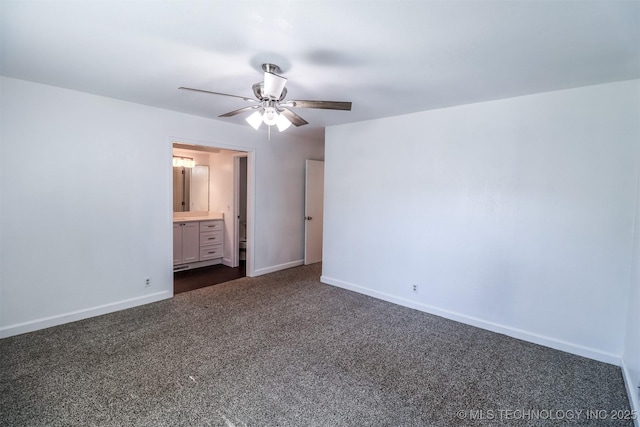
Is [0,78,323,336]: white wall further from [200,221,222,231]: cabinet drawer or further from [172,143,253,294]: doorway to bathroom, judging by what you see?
[200,221,222,231]: cabinet drawer

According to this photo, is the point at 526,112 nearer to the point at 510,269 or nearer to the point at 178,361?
the point at 510,269

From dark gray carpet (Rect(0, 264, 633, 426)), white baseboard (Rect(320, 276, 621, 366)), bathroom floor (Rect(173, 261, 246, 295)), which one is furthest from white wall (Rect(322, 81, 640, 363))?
bathroom floor (Rect(173, 261, 246, 295))

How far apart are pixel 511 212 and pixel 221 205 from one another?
4710mm

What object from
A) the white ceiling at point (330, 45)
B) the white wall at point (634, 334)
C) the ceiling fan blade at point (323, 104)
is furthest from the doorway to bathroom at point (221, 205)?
the white wall at point (634, 334)

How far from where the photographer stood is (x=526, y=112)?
9.65 ft

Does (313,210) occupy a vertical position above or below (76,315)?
above

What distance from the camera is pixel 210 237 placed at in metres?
5.63

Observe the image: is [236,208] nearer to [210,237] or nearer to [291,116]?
[210,237]

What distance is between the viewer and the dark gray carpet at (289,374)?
1950 millimetres

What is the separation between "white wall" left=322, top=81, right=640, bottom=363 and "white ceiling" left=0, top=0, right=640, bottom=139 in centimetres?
37

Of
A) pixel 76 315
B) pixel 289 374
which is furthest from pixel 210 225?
pixel 289 374

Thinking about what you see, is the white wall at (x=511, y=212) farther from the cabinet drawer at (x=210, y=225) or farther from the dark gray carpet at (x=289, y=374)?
the cabinet drawer at (x=210, y=225)

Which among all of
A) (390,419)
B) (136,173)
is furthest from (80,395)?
(136,173)

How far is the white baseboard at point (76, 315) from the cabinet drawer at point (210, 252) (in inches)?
62.3
